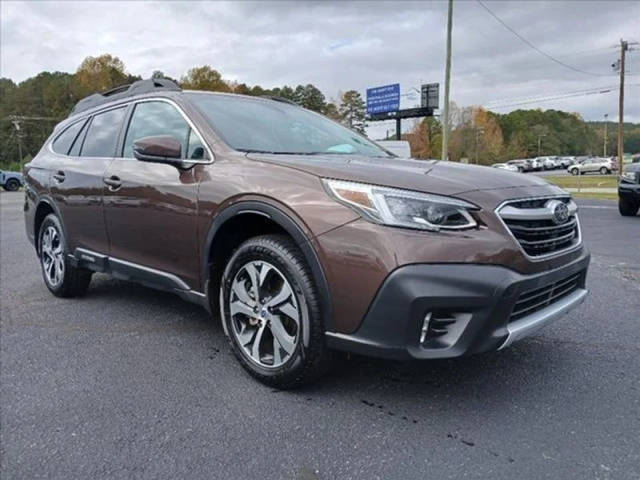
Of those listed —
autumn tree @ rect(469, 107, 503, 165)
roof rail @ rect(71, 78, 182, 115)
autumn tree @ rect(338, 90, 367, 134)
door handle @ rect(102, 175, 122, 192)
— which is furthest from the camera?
autumn tree @ rect(338, 90, 367, 134)

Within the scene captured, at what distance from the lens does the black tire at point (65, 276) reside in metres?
4.44

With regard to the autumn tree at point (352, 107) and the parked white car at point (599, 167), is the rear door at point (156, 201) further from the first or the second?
the autumn tree at point (352, 107)

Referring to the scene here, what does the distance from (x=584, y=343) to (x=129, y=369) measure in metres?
2.83

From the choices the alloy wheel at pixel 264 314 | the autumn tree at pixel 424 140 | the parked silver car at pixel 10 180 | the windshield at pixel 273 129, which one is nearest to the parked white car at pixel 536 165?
the autumn tree at pixel 424 140

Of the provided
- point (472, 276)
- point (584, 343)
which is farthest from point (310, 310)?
point (584, 343)

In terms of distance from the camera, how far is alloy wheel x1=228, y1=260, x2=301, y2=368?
8.54 feet

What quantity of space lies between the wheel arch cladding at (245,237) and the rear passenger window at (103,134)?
1484mm

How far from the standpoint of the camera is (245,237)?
296cm

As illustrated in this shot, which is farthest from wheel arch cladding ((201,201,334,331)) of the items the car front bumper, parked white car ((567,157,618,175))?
parked white car ((567,157,618,175))

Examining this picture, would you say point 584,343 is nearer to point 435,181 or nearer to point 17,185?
point 435,181

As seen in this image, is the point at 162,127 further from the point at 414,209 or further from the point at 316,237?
the point at 414,209

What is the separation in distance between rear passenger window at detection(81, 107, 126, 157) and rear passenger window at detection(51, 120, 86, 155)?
0.96 ft

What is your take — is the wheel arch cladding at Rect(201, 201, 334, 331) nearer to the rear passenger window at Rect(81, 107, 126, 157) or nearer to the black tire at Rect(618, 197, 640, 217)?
the rear passenger window at Rect(81, 107, 126, 157)

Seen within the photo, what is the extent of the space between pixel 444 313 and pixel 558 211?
35.1 inches
